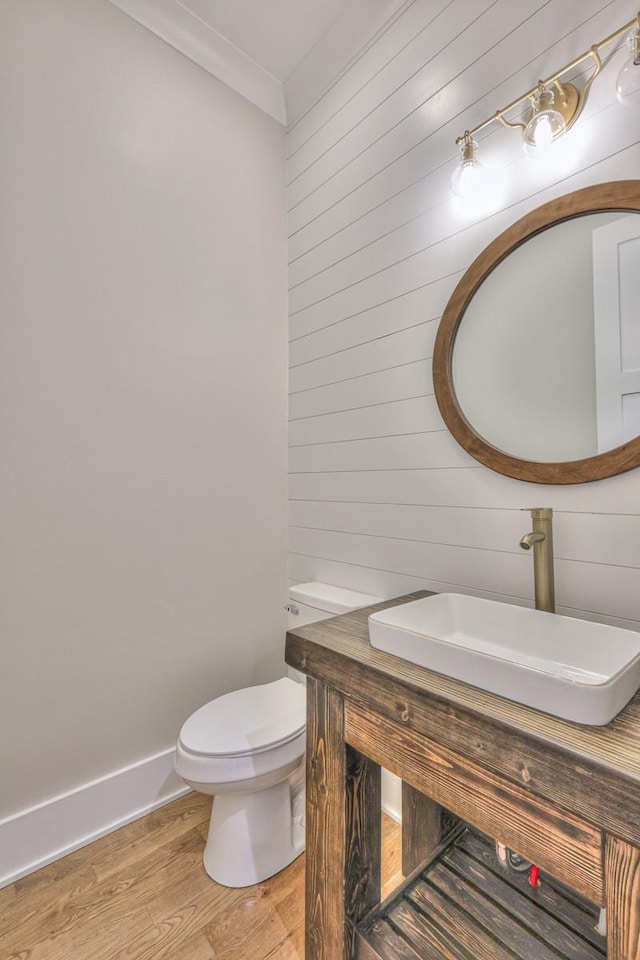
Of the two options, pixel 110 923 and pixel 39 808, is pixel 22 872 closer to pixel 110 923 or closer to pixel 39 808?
pixel 39 808

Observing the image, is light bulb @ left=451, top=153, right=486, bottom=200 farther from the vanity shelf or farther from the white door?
the vanity shelf

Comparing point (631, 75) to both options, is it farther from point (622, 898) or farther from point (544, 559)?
point (622, 898)

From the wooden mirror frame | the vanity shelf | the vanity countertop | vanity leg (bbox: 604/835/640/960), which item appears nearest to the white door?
the wooden mirror frame

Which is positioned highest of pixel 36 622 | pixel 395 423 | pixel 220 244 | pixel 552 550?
pixel 220 244

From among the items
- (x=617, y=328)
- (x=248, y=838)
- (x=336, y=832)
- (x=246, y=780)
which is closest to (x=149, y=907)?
(x=248, y=838)

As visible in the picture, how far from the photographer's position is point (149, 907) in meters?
1.22

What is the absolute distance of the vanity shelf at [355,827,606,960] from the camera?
0.89 m

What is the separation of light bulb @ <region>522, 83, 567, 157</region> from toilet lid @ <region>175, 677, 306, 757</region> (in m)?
1.72

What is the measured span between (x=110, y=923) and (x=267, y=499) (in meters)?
1.39

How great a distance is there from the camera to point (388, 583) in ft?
5.00

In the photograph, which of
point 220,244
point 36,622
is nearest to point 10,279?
point 220,244

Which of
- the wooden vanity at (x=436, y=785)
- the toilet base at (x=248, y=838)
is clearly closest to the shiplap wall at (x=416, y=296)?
the wooden vanity at (x=436, y=785)

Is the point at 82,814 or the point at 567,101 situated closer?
the point at 567,101

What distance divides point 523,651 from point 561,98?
1.32 metres
